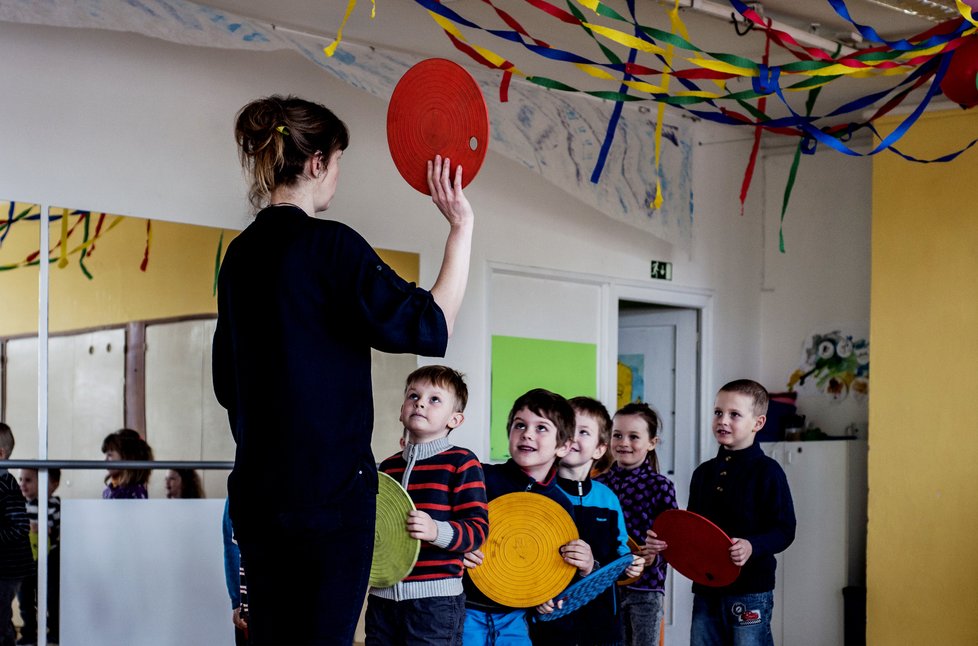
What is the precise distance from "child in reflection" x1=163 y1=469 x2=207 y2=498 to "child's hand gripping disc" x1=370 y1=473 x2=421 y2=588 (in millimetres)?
1671

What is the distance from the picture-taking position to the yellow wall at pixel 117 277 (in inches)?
152

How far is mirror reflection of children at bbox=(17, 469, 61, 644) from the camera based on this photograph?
152 inches

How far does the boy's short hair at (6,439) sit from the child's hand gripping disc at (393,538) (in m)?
1.69

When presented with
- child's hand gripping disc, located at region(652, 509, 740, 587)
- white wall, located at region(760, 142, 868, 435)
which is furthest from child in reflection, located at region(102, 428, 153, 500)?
white wall, located at region(760, 142, 868, 435)

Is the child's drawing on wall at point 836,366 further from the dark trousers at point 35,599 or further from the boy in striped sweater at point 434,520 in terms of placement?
the dark trousers at point 35,599

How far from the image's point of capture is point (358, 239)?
1722 mm

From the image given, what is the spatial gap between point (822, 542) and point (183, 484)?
3453mm

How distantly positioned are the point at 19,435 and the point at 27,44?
4.36 ft

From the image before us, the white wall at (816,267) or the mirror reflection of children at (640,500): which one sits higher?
the white wall at (816,267)

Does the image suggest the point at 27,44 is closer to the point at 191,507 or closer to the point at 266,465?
the point at 191,507

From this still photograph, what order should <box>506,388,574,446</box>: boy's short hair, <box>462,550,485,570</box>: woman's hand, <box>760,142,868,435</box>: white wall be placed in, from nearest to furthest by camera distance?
<box>462,550,485,570</box>: woman's hand → <box>506,388,574,446</box>: boy's short hair → <box>760,142,868,435</box>: white wall

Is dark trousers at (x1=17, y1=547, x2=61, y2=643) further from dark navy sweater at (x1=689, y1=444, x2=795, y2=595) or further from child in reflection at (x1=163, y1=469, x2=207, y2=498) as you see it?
dark navy sweater at (x1=689, y1=444, x2=795, y2=595)

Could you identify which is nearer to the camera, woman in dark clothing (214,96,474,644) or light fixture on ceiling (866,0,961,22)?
woman in dark clothing (214,96,474,644)

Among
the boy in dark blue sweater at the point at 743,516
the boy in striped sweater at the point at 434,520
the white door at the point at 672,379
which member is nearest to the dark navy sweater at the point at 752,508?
the boy in dark blue sweater at the point at 743,516
